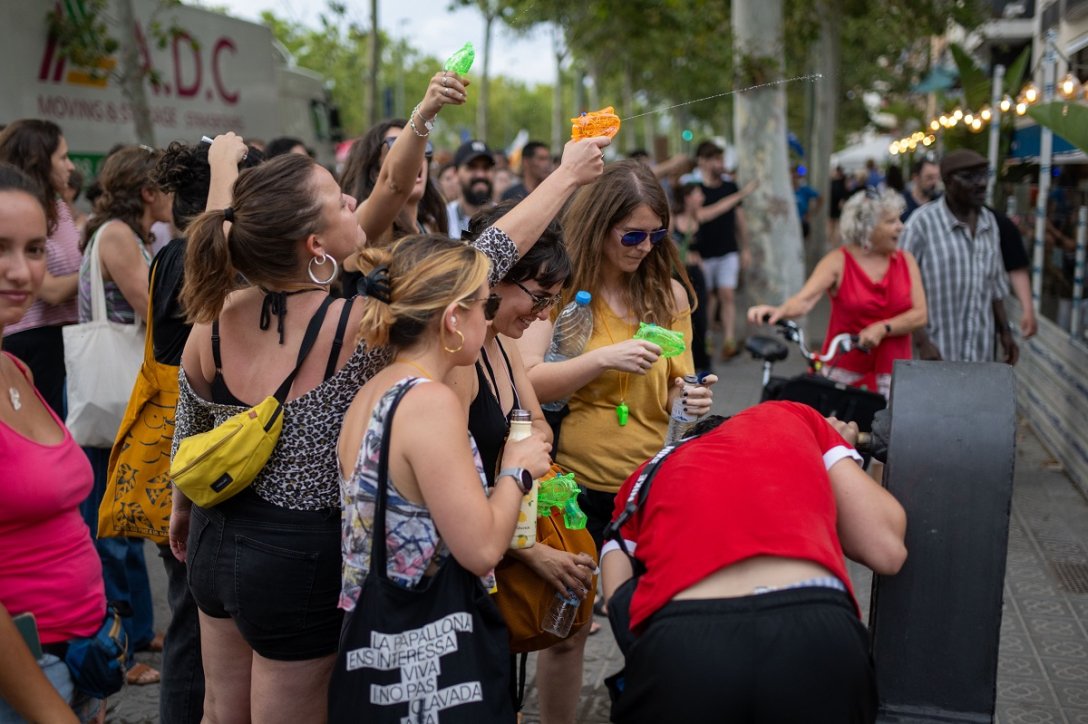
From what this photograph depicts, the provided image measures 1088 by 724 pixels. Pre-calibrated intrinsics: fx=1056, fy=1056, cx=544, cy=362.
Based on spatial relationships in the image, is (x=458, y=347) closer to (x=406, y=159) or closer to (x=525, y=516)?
(x=525, y=516)

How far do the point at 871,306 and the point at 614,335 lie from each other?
245 centimetres

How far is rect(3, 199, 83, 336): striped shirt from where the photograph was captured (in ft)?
15.7

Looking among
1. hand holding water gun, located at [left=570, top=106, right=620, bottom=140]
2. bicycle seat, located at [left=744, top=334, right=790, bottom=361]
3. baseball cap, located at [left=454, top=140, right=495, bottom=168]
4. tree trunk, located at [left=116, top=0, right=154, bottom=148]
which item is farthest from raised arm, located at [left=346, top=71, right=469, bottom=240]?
tree trunk, located at [left=116, top=0, right=154, bottom=148]

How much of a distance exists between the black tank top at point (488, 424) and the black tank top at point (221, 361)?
41 centimetres

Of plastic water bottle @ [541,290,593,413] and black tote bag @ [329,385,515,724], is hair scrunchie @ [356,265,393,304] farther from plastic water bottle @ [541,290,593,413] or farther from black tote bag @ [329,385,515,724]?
plastic water bottle @ [541,290,593,413]

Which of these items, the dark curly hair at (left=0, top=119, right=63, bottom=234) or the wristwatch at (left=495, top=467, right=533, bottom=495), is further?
the dark curly hair at (left=0, top=119, right=63, bottom=234)

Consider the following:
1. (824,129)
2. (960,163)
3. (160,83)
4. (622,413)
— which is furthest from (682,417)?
(824,129)

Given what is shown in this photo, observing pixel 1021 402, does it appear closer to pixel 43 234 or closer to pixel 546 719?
pixel 546 719

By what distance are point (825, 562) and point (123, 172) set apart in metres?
3.24

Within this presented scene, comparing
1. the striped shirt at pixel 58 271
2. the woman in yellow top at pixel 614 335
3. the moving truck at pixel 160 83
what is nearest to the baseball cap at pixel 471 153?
the striped shirt at pixel 58 271

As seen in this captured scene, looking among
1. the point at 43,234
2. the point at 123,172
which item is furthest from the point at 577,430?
the point at 123,172

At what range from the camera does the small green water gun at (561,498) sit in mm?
2809

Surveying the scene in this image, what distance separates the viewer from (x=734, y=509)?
2.15 m

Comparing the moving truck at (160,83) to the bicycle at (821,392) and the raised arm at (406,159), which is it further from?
Result: the bicycle at (821,392)
